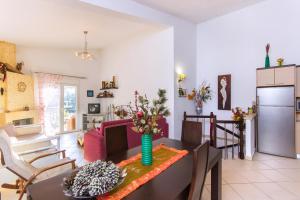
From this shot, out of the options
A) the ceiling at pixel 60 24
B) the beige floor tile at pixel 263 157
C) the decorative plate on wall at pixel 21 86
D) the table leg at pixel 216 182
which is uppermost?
the ceiling at pixel 60 24

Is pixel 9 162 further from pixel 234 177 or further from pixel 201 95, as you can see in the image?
pixel 201 95

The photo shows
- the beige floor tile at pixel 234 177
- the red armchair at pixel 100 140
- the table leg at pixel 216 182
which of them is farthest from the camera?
the red armchair at pixel 100 140

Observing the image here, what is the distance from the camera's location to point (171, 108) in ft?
16.3

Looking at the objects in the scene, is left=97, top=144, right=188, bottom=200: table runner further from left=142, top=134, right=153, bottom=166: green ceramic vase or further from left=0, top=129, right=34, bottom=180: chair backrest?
left=0, top=129, right=34, bottom=180: chair backrest

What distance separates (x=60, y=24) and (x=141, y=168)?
4.32 meters

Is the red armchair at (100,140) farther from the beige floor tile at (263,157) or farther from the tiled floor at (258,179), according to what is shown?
the beige floor tile at (263,157)

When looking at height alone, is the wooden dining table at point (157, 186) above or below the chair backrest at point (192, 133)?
below

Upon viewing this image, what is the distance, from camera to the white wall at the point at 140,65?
5.16 m

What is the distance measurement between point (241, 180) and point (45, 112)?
624cm

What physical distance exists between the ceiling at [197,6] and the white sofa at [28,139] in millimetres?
3470

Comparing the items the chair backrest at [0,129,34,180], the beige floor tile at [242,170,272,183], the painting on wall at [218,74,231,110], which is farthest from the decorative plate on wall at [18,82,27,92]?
the beige floor tile at [242,170,272,183]

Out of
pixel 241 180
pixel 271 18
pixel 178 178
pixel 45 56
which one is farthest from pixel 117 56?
pixel 178 178

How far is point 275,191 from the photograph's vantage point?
2.68m

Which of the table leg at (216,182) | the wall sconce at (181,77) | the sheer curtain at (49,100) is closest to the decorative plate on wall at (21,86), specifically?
the sheer curtain at (49,100)
